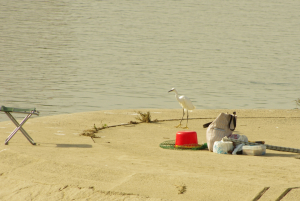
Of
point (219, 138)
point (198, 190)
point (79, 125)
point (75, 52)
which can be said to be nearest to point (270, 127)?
point (219, 138)

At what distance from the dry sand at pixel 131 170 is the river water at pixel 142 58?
7.20m

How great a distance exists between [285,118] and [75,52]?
84.2 feet

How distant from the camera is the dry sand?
6.23 meters

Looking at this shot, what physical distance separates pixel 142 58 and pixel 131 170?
2761 cm

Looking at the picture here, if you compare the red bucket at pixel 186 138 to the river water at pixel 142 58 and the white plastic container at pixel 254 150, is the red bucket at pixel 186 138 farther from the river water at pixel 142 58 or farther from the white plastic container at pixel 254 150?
the river water at pixel 142 58

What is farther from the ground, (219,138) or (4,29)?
(4,29)

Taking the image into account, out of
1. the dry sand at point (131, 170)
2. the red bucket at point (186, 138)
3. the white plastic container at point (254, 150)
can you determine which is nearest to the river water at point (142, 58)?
the dry sand at point (131, 170)

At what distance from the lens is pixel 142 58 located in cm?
3431

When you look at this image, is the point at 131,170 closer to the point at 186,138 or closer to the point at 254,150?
the point at 186,138

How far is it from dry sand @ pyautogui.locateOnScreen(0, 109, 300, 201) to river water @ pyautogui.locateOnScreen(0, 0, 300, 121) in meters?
7.20

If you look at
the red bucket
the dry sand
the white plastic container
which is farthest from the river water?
the white plastic container

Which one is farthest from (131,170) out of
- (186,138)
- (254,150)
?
(254,150)

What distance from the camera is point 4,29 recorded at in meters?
45.6

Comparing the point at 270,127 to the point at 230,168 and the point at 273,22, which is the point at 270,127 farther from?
the point at 273,22
